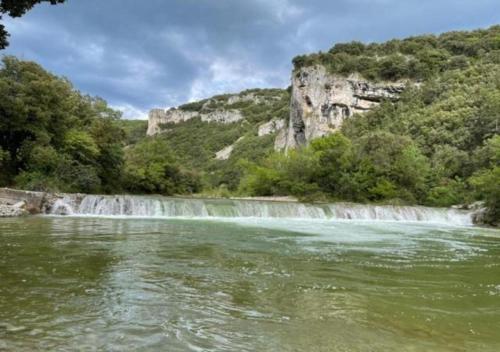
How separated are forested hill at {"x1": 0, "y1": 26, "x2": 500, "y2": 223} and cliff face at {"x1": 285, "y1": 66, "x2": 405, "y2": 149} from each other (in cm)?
18

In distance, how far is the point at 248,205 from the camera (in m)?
24.1

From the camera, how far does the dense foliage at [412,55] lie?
202 feet

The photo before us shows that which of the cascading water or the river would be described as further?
the cascading water

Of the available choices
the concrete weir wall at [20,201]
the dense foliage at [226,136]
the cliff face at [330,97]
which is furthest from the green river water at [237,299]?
the cliff face at [330,97]

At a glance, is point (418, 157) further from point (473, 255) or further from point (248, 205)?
point (473, 255)

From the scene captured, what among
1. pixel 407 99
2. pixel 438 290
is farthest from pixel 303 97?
pixel 438 290

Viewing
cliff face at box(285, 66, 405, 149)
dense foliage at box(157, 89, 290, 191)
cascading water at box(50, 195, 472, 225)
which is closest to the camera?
cascading water at box(50, 195, 472, 225)

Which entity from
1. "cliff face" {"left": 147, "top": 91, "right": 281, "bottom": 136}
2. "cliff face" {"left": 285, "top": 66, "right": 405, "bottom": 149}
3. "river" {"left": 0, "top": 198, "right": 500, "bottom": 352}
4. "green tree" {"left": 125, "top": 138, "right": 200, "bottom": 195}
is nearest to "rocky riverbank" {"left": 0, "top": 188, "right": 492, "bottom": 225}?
"river" {"left": 0, "top": 198, "right": 500, "bottom": 352}

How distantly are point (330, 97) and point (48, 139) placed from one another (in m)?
47.3

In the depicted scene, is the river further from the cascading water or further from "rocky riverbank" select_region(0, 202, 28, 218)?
the cascading water

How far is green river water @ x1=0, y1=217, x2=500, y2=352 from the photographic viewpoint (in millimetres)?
4090

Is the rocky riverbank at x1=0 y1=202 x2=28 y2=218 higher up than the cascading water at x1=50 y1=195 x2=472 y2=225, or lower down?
lower down

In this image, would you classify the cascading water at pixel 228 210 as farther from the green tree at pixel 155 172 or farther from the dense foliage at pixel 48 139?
the green tree at pixel 155 172

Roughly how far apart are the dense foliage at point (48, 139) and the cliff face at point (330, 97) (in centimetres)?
3793
